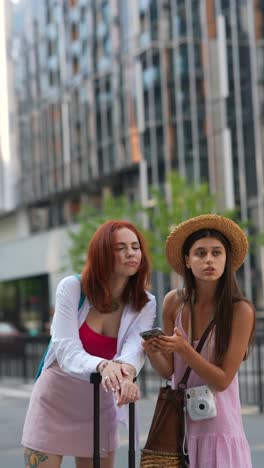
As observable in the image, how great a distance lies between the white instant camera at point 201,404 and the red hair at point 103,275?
0.57 meters

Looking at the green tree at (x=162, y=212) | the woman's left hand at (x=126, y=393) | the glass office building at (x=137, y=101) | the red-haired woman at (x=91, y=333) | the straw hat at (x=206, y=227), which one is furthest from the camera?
the glass office building at (x=137, y=101)

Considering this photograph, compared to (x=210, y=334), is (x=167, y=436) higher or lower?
lower

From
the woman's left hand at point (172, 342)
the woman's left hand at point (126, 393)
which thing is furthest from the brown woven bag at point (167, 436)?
the woman's left hand at point (172, 342)

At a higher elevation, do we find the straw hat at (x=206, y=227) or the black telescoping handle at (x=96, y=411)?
the straw hat at (x=206, y=227)

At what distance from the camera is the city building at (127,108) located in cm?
3852

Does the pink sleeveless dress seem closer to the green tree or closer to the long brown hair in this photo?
the long brown hair

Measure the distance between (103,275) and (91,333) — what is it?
256 millimetres

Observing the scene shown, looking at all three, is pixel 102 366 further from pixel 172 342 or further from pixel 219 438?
pixel 219 438

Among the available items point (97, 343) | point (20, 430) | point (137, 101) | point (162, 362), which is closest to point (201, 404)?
point (162, 362)

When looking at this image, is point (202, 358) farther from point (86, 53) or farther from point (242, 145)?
point (86, 53)

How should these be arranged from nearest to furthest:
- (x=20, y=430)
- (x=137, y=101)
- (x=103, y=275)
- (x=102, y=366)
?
(x=102, y=366), (x=103, y=275), (x=20, y=430), (x=137, y=101)

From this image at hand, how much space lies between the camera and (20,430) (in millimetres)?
10984

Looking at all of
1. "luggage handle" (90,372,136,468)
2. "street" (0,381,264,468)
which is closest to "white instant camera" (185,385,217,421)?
"luggage handle" (90,372,136,468)

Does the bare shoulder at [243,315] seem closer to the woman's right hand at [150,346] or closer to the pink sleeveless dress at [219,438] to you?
the pink sleeveless dress at [219,438]
